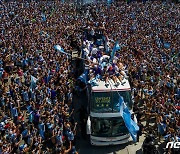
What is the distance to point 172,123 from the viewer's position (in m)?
13.4

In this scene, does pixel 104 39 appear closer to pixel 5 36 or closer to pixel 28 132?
pixel 5 36

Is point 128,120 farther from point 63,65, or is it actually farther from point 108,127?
point 63,65

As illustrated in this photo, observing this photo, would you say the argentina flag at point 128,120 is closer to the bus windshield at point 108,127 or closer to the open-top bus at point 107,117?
the open-top bus at point 107,117

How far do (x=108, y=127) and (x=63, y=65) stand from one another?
7275 millimetres

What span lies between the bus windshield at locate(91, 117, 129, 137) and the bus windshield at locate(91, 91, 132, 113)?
1.19 feet

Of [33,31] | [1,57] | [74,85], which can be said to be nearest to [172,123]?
[74,85]

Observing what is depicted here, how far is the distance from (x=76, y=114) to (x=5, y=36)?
9.81 m

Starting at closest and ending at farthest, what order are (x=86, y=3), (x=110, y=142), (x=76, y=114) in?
(x=110, y=142) < (x=76, y=114) < (x=86, y=3)

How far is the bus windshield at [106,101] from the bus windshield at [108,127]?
1.19 ft

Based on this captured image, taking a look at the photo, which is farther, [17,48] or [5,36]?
[5,36]

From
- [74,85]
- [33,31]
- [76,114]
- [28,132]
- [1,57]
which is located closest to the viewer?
[28,132]

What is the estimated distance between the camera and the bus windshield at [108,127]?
1357cm

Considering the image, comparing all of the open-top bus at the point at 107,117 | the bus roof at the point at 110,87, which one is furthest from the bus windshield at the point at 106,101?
the bus roof at the point at 110,87

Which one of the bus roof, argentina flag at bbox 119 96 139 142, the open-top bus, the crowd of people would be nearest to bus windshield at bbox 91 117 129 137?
the open-top bus
